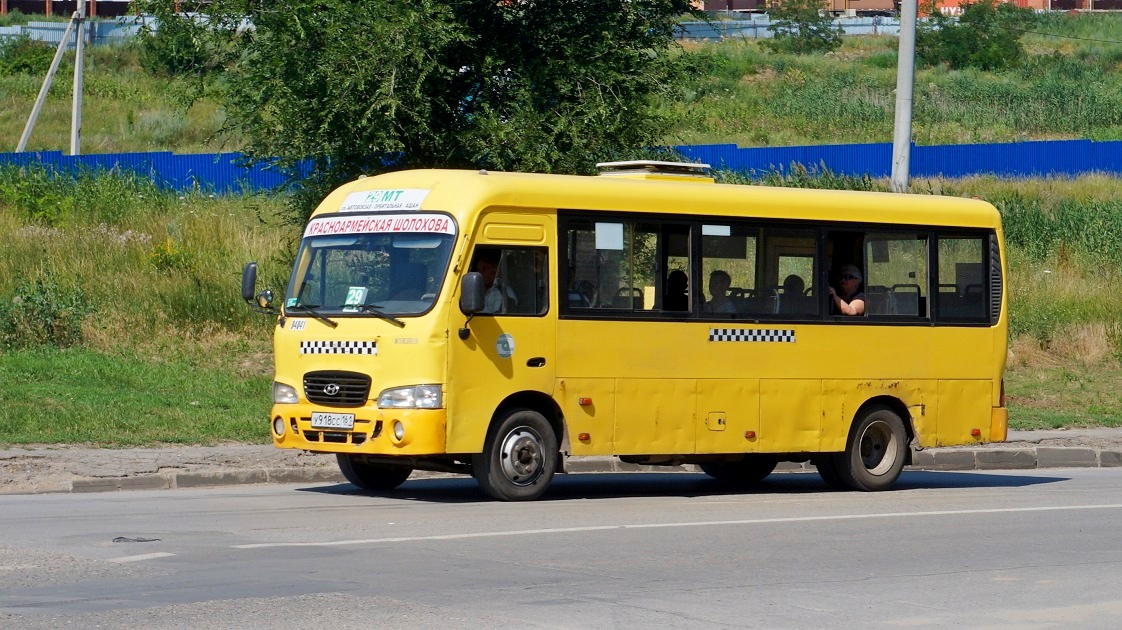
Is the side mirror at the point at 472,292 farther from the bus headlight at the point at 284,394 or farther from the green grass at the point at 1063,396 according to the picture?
the green grass at the point at 1063,396

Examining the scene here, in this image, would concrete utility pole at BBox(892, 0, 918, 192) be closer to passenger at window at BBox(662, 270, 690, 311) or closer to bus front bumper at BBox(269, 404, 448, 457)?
passenger at window at BBox(662, 270, 690, 311)

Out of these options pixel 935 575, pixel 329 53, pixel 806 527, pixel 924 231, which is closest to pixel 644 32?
pixel 329 53

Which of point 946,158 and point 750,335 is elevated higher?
point 946,158

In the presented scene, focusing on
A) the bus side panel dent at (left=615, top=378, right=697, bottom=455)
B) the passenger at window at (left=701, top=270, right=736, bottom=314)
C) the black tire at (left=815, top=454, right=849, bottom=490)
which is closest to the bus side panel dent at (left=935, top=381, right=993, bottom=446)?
the black tire at (left=815, top=454, right=849, bottom=490)

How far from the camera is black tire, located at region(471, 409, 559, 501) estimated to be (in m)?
12.6

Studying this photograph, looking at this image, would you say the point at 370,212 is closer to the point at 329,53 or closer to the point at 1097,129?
the point at 329,53

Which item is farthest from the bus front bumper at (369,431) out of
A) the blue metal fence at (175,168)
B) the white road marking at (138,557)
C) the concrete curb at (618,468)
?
the blue metal fence at (175,168)

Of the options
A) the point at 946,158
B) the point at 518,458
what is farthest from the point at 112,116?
the point at 518,458

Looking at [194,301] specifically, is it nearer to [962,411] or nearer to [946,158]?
[962,411]

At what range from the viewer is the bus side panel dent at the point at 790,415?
Answer: 14336 mm

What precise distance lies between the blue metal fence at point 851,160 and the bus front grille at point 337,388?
21.4 m

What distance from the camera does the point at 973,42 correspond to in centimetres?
7125

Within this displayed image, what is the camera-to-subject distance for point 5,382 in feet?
57.4

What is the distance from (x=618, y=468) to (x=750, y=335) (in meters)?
2.83
